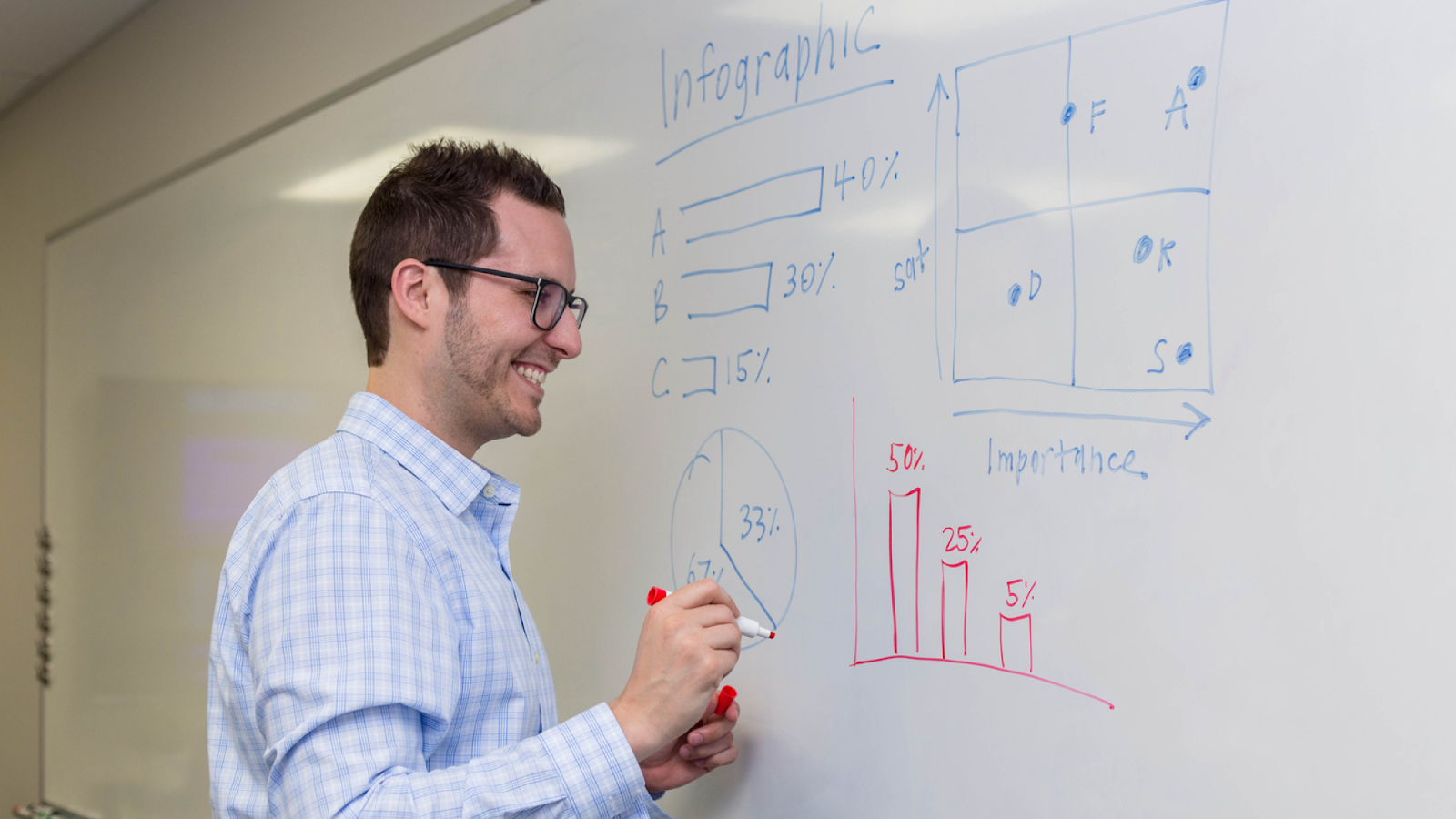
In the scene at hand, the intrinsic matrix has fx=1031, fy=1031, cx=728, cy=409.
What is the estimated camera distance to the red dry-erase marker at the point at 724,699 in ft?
3.40

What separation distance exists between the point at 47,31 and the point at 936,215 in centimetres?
250

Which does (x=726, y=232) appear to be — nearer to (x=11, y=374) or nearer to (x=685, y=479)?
(x=685, y=479)

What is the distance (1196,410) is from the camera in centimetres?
75

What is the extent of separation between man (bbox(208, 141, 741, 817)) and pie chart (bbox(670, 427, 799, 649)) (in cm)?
13

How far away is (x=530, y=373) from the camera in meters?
1.00

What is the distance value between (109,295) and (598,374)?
5.84 feet

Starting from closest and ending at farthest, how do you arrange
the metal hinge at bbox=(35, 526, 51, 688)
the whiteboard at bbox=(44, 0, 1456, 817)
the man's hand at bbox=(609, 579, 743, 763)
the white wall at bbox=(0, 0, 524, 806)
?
the whiteboard at bbox=(44, 0, 1456, 817)
the man's hand at bbox=(609, 579, 743, 763)
the white wall at bbox=(0, 0, 524, 806)
the metal hinge at bbox=(35, 526, 51, 688)

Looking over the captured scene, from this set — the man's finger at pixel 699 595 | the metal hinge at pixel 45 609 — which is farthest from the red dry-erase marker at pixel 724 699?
the metal hinge at pixel 45 609

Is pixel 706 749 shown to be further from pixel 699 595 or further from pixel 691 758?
pixel 699 595

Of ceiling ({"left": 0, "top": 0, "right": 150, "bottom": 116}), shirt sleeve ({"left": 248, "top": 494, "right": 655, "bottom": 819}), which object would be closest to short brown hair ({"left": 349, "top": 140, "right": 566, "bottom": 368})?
shirt sleeve ({"left": 248, "top": 494, "right": 655, "bottom": 819})

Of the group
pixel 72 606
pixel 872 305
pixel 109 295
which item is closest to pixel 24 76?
pixel 109 295

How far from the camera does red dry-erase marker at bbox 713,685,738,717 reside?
3.40 feet

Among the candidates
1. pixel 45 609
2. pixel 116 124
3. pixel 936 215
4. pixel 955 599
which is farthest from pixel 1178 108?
pixel 45 609

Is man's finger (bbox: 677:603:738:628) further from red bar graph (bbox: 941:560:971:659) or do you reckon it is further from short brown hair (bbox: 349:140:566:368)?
short brown hair (bbox: 349:140:566:368)
